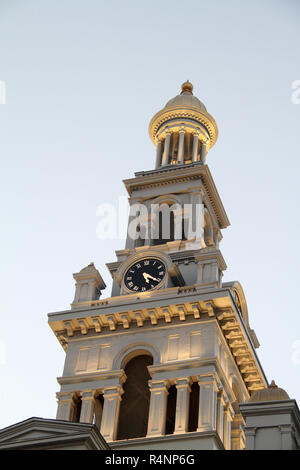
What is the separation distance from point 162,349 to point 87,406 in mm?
4339

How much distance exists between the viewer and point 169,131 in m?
66.8

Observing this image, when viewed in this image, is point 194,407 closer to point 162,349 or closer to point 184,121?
point 162,349

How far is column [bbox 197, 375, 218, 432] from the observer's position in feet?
156

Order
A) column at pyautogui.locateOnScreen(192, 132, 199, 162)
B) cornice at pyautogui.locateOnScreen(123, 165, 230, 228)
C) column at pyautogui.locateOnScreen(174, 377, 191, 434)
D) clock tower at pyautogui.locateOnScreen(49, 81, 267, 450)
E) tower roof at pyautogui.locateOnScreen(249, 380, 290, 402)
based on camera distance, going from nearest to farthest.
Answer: tower roof at pyautogui.locateOnScreen(249, 380, 290, 402) < column at pyautogui.locateOnScreen(174, 377, 191, 434) < clock tower at pyautogui.locateOnScreen(49, 81, 267, 450) < cornice at pyautogui.locateOnScreen(123, 165, 230, 228) < column at pyautogui.locateOnScreen(192, 132, 199, 162)

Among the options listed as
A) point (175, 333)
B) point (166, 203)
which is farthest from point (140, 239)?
point (175, 333)

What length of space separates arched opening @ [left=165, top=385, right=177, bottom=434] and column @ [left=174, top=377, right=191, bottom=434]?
823 mm

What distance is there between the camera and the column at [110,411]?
4888 centimetres

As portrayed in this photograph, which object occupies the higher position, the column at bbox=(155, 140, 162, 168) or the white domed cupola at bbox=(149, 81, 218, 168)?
the white domed cupola at bbox=(149, 81, 218, 168)

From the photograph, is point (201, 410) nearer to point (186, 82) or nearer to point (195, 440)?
point (195, 440)

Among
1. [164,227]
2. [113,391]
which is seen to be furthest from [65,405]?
[164,227]

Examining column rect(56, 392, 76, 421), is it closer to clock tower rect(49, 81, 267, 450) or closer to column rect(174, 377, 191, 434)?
clock tower rect(49, 81, 267, 450)

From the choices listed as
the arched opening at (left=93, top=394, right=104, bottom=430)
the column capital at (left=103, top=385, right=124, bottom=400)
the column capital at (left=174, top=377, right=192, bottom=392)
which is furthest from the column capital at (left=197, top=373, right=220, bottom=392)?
the arched opening at (left=93, top=394, right=104, bottom=430)

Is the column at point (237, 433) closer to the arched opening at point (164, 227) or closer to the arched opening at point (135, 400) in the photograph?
the arched opening at point (135, 400)
